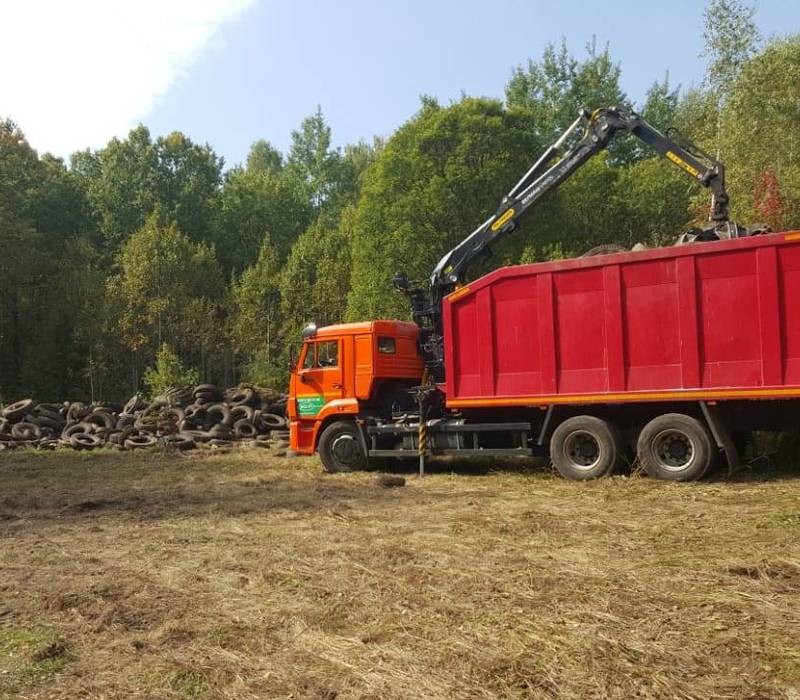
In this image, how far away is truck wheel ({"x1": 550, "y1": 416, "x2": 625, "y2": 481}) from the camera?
38.6ft

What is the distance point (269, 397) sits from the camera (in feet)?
73.4

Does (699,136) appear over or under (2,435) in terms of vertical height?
over

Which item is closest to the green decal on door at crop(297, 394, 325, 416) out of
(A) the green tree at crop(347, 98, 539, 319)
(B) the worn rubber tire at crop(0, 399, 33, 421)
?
(B) the worn rubber tire at crop(0, 399, 33, 421)

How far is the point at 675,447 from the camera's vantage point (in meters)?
11.5

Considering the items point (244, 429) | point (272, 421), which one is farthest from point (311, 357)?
point (244, 429)

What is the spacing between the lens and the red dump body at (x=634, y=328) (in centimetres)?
1069

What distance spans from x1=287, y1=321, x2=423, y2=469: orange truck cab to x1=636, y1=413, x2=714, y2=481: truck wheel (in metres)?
4.67

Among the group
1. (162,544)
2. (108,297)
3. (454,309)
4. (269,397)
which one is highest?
(108,297)

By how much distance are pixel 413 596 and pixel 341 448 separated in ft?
29.3

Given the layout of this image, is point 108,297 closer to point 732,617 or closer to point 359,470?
point 359,470

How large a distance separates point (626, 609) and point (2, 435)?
21.3 m

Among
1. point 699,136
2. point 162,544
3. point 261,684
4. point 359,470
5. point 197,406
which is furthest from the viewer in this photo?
point 699,136

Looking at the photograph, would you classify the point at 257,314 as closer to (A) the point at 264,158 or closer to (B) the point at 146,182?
(B) the point at 146,182

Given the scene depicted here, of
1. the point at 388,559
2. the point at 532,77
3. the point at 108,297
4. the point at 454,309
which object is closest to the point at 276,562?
the point at 388,559
